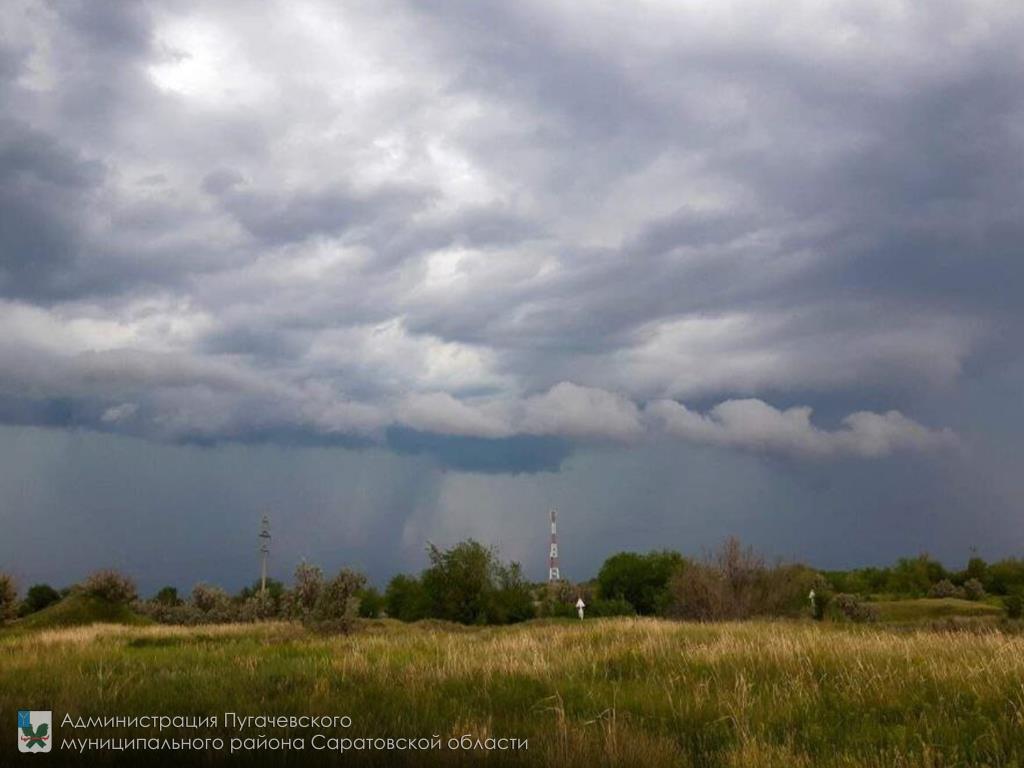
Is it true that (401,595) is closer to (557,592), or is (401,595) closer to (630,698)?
(557,592)

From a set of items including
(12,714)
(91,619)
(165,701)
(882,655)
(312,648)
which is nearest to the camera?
(12,714)

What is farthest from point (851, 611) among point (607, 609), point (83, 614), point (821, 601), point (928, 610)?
point (83, 614)

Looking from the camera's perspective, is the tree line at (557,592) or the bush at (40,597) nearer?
the tree line at (557,592)

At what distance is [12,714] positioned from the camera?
8211 millimetres

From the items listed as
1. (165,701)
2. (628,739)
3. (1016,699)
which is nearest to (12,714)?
(165,701)

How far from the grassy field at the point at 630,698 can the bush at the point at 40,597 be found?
173 feet

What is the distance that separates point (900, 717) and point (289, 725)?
5.97m

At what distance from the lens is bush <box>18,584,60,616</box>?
59.2 m

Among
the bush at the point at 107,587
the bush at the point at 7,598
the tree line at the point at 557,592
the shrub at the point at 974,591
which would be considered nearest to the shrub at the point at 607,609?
the tree line at the point at 557,592

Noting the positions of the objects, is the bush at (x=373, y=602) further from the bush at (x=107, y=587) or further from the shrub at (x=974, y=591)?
the shrub at (x=974, y=591)

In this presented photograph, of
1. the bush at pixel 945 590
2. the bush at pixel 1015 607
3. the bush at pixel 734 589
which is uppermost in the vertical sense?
the bush at pixel 734 589

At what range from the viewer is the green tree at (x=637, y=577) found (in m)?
88.2

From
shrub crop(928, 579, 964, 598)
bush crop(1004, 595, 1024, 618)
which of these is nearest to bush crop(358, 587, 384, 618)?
bush crop(1004, 595, 1024, 618)

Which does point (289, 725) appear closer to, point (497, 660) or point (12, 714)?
point (12, 714)
